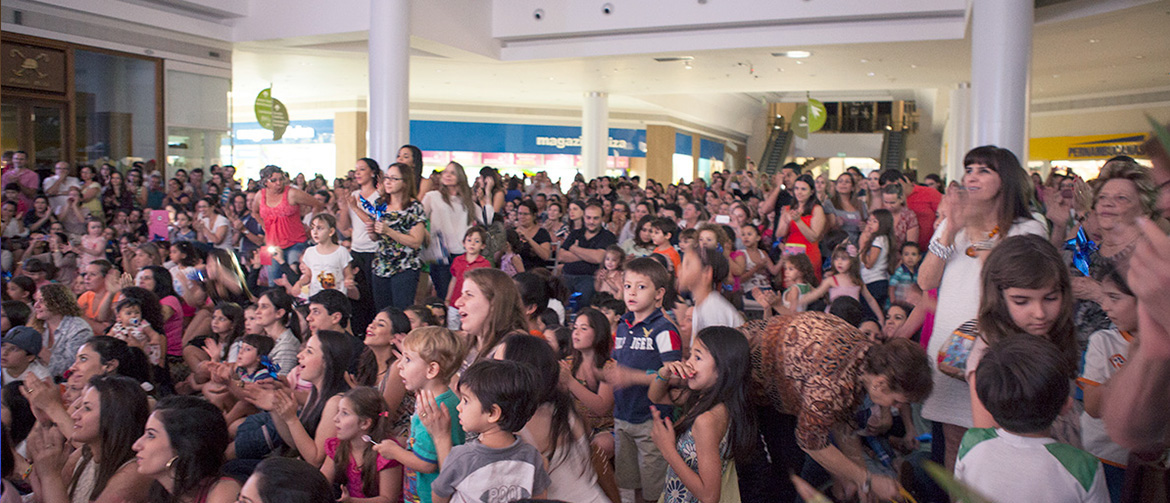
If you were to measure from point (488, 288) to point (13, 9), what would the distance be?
10.8 meters

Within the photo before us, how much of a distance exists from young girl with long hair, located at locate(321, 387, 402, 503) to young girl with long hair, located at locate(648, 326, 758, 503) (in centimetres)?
102

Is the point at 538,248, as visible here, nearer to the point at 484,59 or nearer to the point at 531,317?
the point at 531,317

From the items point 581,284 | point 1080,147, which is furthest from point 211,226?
point 1080,147

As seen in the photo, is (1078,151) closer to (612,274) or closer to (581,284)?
(581,284)

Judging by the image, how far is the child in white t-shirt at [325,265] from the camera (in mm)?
6047

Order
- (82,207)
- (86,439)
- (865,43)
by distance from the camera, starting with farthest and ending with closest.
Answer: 1. (865,43)
2. (82,207)
3. (86,439)

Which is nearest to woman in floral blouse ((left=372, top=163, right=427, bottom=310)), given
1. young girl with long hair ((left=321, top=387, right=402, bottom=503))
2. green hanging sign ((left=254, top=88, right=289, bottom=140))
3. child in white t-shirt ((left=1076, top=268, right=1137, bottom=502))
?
young girl with long hair ((left=321, top=387, right=402, bottom=503))

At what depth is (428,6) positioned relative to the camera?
1229cm

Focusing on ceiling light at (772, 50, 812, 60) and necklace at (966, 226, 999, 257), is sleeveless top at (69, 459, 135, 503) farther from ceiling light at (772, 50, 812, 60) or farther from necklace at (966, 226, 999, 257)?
ceiling light at (772, 50, 812, 60)

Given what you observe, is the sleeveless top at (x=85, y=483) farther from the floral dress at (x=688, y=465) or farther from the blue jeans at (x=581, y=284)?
the blue jeans at (x=581, y=284)

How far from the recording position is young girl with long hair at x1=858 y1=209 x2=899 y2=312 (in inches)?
244

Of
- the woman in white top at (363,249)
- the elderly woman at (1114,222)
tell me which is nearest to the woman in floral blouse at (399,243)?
the woman in white top at (363,249)

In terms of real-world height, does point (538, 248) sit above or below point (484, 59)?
below

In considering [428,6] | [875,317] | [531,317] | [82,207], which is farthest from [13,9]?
[875,317]
